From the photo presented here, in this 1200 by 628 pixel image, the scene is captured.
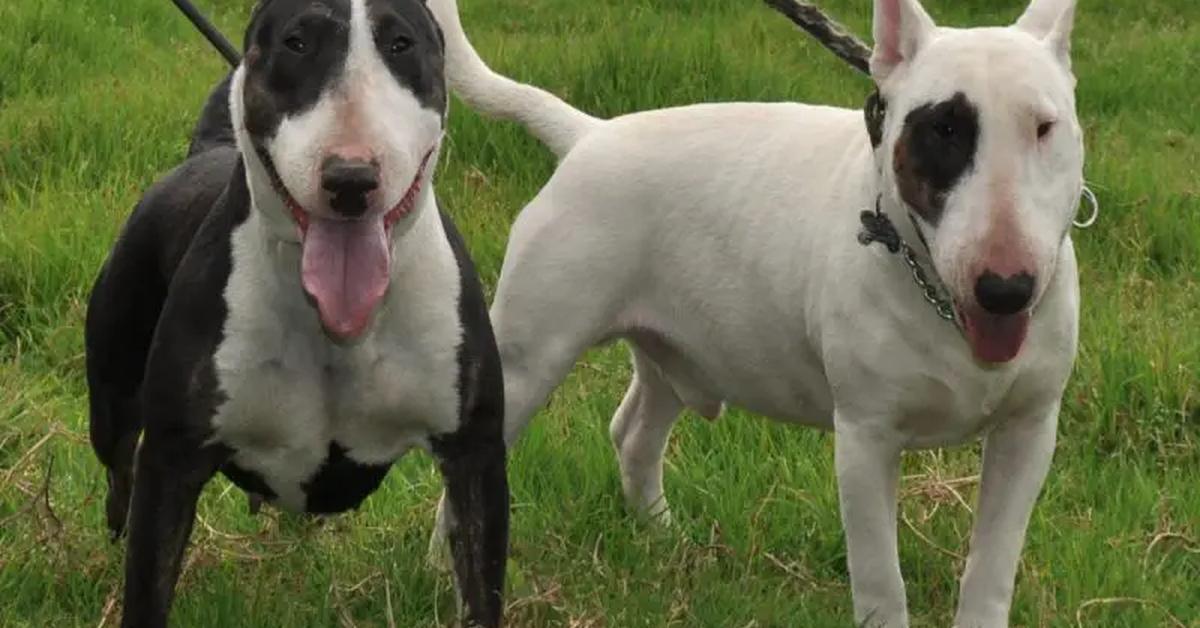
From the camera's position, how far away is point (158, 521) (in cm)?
391

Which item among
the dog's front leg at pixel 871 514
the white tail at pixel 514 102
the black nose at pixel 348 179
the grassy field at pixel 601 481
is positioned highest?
the black nose at pixel 348 179

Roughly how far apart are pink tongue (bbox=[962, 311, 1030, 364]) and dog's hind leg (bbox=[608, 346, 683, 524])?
1.44 metres

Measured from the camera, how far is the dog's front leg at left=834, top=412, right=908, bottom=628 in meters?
4.27

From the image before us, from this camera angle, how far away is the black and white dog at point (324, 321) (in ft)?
11.6

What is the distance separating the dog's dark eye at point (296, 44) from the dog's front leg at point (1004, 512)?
66.4 inches

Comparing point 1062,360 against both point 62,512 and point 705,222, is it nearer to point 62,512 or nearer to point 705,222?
point 705,222

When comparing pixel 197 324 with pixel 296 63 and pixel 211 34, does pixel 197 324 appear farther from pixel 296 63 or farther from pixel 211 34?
pixel 211 34

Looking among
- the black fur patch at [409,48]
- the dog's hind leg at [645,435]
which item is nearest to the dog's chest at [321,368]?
the black fur patch at [409,48]

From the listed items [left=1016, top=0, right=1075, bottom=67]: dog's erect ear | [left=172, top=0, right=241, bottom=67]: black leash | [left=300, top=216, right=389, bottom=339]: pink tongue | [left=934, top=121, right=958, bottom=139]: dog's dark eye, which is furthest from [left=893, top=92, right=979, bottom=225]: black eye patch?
[left=172, top=0, right=241, bottom=67]: black leash

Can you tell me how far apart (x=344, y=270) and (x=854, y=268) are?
1.16m

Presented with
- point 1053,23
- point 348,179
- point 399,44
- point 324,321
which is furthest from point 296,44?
point 1053,23

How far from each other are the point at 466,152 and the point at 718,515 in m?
2.87

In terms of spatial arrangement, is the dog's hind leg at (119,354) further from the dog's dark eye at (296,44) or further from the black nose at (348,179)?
the black nose at (348,179)

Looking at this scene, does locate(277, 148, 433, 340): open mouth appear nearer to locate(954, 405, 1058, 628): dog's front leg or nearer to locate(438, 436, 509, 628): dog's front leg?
locate(438, 436, 509, 628): dog's front leg
